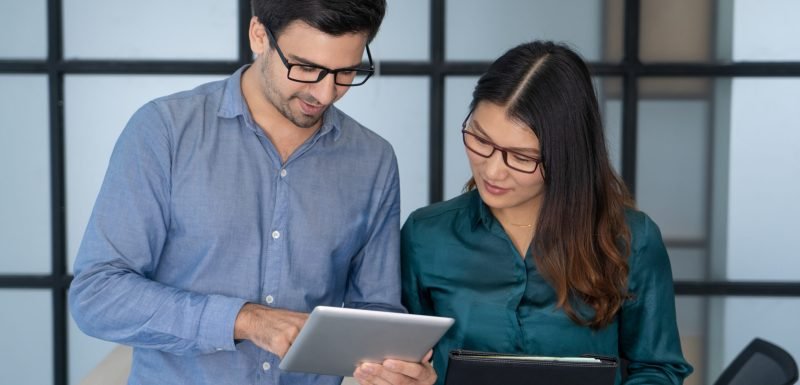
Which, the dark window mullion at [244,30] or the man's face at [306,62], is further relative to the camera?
the dark window mullion at [244,30]

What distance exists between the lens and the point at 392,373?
1.92 metres

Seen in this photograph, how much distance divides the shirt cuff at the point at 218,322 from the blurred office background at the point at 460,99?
6.26ft

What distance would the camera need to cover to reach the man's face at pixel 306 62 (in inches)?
74.9

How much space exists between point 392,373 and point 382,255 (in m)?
0.31

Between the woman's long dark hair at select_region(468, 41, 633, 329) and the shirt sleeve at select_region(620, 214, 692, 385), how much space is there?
42 millimetres

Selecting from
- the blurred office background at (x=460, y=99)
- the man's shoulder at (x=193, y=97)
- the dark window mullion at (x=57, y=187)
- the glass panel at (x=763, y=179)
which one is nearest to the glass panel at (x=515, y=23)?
the blurred office background at (x=460, y=99)

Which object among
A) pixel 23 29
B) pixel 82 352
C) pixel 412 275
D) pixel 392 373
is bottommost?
pixel 82 352

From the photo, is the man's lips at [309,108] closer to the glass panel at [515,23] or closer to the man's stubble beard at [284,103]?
the man's stubble beard at [284,103]

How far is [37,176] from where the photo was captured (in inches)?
150

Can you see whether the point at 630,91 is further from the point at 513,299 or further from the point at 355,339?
the point at 355,339

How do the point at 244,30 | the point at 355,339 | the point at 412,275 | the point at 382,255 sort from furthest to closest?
the point at 244,30 < the point at 412,275 < the point at 382,255 < the point at 355,339

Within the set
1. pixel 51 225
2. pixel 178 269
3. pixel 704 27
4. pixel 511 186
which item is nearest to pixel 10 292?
pixel 51 225

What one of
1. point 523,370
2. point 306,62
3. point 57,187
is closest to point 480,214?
point 523,370

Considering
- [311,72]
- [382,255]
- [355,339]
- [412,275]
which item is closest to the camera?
[355,339]
